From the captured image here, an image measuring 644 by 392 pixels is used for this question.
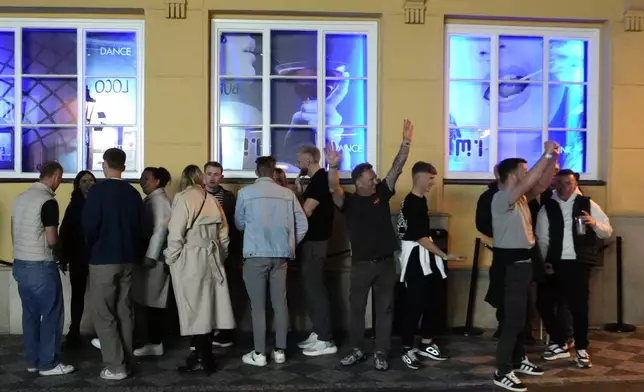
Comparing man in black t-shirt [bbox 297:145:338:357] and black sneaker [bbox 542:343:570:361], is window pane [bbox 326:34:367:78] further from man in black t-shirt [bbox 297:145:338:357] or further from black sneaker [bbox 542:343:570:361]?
black sneaker [bbox 542:343:570:361]

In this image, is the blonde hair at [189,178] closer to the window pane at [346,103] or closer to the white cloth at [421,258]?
the white cloth at [421,258]

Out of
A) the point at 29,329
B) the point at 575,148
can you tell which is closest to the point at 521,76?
the point at 575,148

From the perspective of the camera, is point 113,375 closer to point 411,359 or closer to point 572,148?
point 411,359

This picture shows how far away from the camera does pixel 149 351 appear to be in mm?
6555

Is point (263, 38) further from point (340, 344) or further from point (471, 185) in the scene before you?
point (340, 344)

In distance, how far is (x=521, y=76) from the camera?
8.15m

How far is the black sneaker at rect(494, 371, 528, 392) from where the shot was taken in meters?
5.59

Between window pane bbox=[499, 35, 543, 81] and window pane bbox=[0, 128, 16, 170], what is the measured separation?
6.02 meters

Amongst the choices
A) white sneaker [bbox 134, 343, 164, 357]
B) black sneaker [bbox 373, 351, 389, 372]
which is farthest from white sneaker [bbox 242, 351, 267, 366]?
black sneaker [bbox 373, 351, 389, 372]

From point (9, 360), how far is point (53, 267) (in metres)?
1.27

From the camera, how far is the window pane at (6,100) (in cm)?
776

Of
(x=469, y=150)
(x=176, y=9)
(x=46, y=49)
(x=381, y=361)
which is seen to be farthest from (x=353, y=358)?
(x=46, y=49)

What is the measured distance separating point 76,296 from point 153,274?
1.25 m

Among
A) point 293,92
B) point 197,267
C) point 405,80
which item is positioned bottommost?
point 197,267
